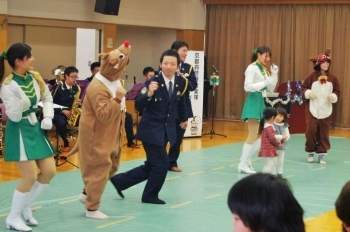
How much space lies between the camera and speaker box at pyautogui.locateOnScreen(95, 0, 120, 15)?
1172 centimetres

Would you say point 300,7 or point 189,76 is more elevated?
point 300,7

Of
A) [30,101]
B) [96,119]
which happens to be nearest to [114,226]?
[96,119]

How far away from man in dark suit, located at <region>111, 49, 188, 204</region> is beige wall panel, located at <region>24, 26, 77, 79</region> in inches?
244

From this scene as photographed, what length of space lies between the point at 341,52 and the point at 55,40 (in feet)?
18.8

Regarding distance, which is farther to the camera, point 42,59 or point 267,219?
point 42,59

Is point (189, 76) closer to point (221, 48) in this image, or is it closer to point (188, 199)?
point (188, 199)

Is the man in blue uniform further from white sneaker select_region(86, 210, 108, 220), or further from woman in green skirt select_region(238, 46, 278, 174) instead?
white sneaker select_region(86, 210, 108, 220)

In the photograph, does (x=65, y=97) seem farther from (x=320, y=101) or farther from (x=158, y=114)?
(x=158, y=114)

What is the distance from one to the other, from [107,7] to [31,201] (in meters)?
7.11

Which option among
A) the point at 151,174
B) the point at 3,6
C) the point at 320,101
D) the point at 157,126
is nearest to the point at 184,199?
the point at 151,174

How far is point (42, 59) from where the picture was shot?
471 inches

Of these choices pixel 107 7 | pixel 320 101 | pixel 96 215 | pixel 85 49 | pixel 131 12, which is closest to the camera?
pixel 96 215

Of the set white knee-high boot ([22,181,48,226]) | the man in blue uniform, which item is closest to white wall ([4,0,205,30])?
the man in blue uniform

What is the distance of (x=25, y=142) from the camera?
194 inches
